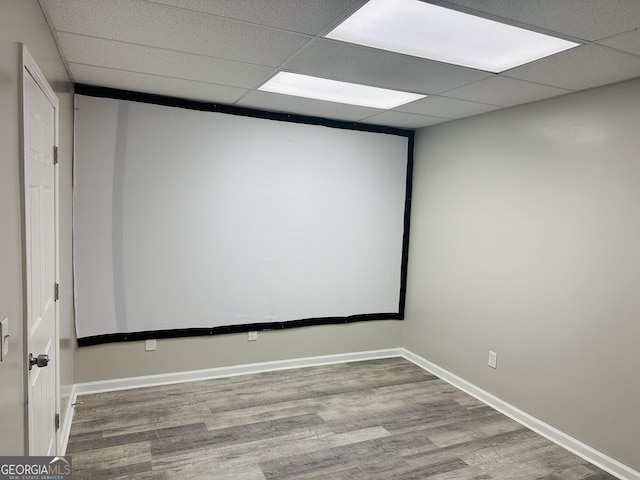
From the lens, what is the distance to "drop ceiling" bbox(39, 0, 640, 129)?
1788 mm

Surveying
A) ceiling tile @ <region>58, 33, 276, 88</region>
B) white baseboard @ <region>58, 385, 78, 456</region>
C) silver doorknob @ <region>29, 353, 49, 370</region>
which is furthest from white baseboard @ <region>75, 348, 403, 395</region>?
ceiling tile @ <region>58, 33, 276, 88</region>

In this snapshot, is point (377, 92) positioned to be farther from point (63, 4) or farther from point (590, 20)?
point (63, 4)

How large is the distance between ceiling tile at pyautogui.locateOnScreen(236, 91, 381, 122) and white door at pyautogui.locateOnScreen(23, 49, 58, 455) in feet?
4.93

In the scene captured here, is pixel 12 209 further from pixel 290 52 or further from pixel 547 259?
pixel 547 259

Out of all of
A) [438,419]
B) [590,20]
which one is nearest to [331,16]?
[590,20]

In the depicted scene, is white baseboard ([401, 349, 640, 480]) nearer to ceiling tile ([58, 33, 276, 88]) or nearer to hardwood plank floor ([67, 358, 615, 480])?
hardwood plank floor ([67, 358, 615, 480])

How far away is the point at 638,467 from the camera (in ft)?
8.36

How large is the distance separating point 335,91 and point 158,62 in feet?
4.21

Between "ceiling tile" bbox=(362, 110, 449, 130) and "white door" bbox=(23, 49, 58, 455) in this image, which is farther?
"ceiling tile" bbox=(362, 110, 449, 130)

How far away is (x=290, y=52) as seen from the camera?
91.0 inches

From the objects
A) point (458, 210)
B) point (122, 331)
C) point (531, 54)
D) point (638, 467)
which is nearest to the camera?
point (531, 54)

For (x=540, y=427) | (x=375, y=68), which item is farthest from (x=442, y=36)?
(x=540, y=427)

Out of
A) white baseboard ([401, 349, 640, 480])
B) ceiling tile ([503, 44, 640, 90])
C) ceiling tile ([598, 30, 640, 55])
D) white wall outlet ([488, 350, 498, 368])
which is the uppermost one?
ceiling tile ([503, 44, 640, 90])

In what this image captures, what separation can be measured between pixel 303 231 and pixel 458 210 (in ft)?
4.58
